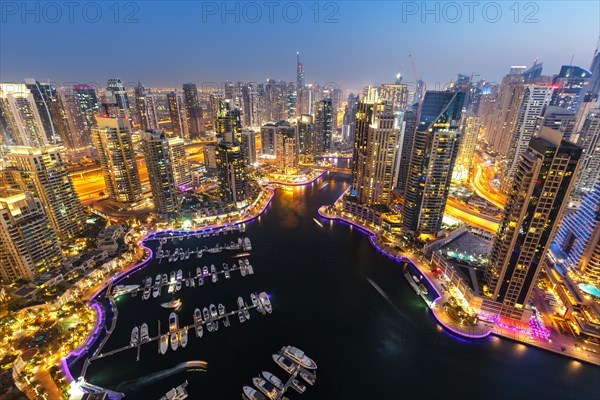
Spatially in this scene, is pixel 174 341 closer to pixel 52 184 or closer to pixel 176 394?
pixel 176 394

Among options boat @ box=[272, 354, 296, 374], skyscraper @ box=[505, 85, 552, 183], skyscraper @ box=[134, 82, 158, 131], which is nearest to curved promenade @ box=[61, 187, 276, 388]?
boat @ box=[272, 354, 296, 374]

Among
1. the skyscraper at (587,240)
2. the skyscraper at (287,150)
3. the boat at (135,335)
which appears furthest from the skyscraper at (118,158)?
the skyscraper at (587,240)

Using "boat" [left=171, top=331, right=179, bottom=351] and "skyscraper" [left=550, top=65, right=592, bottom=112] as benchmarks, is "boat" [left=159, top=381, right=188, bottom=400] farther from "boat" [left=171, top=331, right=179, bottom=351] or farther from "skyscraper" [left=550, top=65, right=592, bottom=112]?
"skyscraper" [left=550, top=65, right=592, bottom=112]

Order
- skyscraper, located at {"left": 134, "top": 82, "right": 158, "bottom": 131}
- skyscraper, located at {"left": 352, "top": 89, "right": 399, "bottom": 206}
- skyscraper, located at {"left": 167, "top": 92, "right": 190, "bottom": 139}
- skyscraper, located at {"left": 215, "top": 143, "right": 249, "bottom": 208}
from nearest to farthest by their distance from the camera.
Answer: skyscraper, located at {"left": 352, "top": 89, "right": 399, "bottom": 206} → skyscraper, located at {"left": 215, "top": 143, "right": 249, "bottom": 208} → skyscraper, located at {"left": 134, "top": 82, "right": 158, "bottom": 131} → skyscraper, located at {"left": 167, "top": 92, "right": 190, "bottom": 139}

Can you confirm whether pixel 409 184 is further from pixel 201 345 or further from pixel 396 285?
pixel 201 345

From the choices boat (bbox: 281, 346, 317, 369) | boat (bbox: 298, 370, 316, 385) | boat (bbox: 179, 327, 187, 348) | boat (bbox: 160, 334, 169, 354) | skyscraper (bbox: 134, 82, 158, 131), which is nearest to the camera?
boat (bbox: 298, 370, 316, 385)

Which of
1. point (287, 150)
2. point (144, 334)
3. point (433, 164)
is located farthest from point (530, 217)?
point (287, 150)
